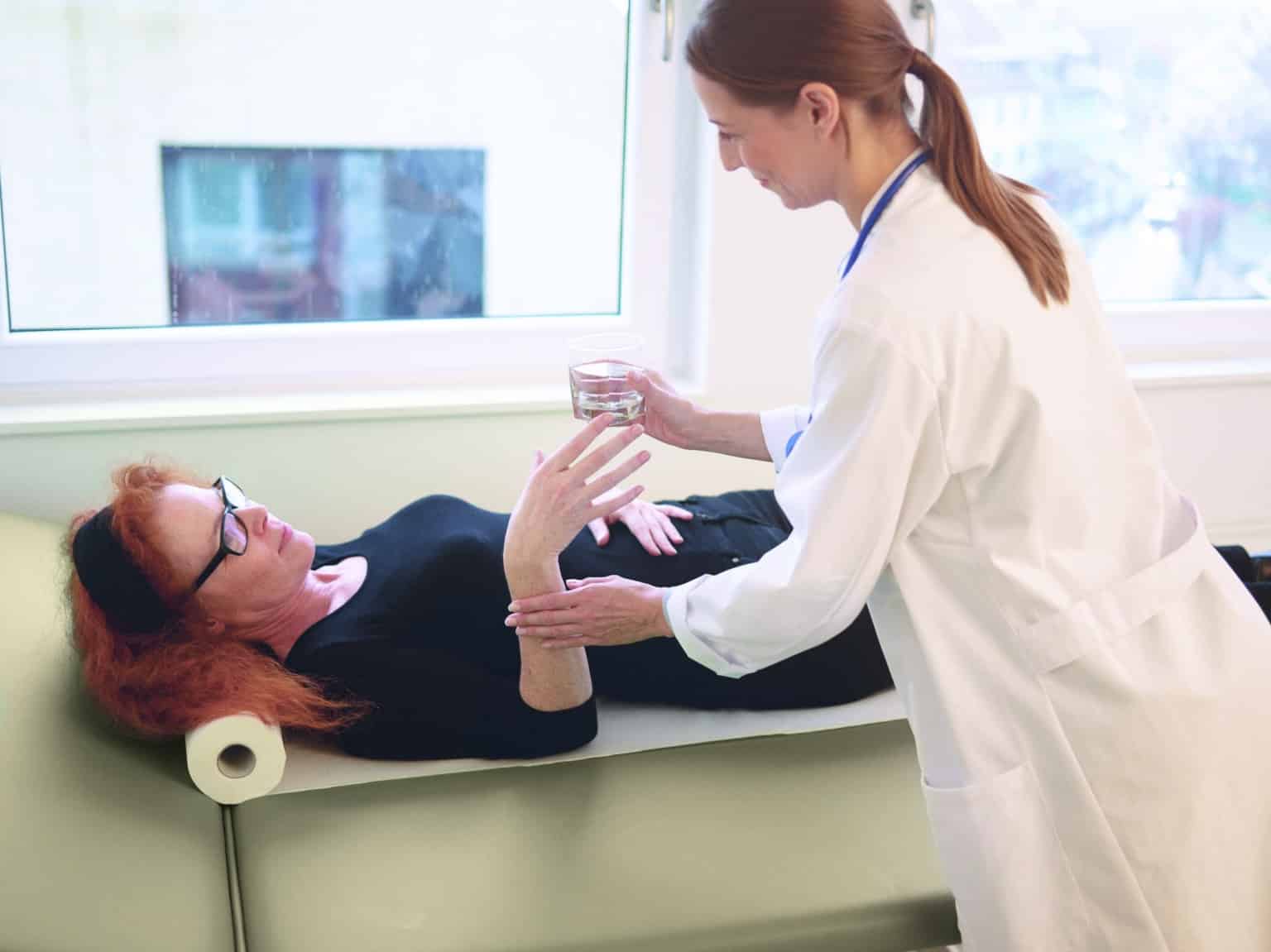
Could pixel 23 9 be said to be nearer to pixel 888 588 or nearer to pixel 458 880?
pixel 458 880

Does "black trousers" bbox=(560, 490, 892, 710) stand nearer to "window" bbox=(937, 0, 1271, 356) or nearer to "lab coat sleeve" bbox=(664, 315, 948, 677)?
"lab coat sleeve" bbox=(664, 315, 948, 677)

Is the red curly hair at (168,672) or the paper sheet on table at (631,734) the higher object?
the red curly hair at (168,672)

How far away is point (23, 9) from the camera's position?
237 cm

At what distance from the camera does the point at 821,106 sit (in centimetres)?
137

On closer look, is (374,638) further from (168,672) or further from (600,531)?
(600,531)

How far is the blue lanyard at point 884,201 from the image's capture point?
1406 mm

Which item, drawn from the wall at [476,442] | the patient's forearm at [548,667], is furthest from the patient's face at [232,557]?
the wall at [476,442]

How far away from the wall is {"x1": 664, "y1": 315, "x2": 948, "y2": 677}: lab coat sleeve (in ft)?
3.85

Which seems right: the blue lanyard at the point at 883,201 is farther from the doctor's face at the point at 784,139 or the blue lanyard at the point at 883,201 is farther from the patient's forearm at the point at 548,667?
the patient's forearm at the point at 548,667

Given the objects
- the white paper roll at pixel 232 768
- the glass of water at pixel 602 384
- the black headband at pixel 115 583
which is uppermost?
the glass of water at pixel 602 384

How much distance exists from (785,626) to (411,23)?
160cm

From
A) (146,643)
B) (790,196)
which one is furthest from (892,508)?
(146,643)

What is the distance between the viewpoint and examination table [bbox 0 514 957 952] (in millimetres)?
1590

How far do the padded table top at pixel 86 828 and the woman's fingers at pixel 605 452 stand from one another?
26.3 inches
